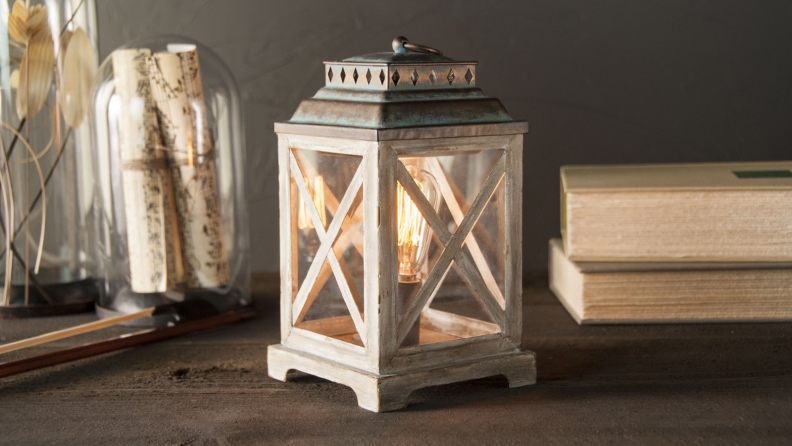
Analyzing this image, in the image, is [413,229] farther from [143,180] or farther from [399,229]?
[143,180]

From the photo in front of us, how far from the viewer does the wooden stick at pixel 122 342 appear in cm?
87

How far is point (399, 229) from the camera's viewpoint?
802 mm

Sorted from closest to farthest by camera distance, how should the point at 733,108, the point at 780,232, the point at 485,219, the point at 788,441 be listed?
the point at 788,441, the point at 485,219, the point at 780,232, the point at 733,108

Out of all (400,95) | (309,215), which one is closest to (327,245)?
(309,215)

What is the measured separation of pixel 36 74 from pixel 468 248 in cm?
66

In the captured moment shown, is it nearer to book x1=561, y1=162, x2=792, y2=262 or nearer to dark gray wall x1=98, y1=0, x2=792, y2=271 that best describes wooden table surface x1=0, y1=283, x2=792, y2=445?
book x1=561, y1=162, x2=792, y2=262

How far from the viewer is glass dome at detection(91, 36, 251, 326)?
1.04 metres

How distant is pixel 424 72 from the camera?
2.50 ft

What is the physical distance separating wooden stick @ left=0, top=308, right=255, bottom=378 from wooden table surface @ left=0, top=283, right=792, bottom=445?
1 cm

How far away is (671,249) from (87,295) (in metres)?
0.82

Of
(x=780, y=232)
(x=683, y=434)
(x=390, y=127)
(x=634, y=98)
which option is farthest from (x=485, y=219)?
(x=634, y=98)

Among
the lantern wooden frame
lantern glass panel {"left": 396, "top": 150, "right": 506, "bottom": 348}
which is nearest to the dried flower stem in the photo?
the lantern wooden frame

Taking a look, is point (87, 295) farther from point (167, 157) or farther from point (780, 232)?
point (780, 232)

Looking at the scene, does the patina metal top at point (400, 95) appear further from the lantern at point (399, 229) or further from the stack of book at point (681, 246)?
the stack of book at point (681, 246)
